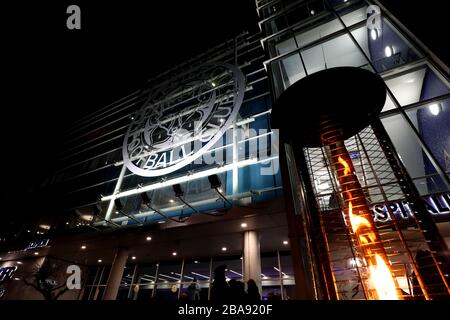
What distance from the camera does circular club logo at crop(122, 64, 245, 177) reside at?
6270 mm

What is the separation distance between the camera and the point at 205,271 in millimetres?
8117

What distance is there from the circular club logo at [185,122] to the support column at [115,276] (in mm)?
3270

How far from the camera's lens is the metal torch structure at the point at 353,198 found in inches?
31.4

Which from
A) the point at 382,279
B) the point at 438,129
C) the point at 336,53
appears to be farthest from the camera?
the point at 336,53

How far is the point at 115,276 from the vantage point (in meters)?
7.34

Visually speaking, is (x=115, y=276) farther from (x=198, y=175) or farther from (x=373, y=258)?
(x=373, y=258)

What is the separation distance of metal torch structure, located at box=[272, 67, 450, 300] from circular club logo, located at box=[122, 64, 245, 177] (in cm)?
464

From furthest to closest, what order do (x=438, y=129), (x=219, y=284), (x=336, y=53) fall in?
(x=336, y=53)
(x=438, y=129)
(x=219, y=284)

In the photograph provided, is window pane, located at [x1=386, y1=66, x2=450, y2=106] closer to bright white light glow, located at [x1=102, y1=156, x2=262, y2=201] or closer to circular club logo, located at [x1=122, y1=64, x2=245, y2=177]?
bright white light glow, located at [x1=102, y1=156, x2=262, y2=201]

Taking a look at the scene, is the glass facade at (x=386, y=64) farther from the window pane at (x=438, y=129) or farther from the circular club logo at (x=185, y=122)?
the circular club logo at (x=185, y=122)

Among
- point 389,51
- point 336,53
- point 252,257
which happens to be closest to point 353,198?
point 252,257

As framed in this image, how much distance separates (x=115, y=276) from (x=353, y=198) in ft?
27.7

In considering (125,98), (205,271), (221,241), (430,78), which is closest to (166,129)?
(221,241)
